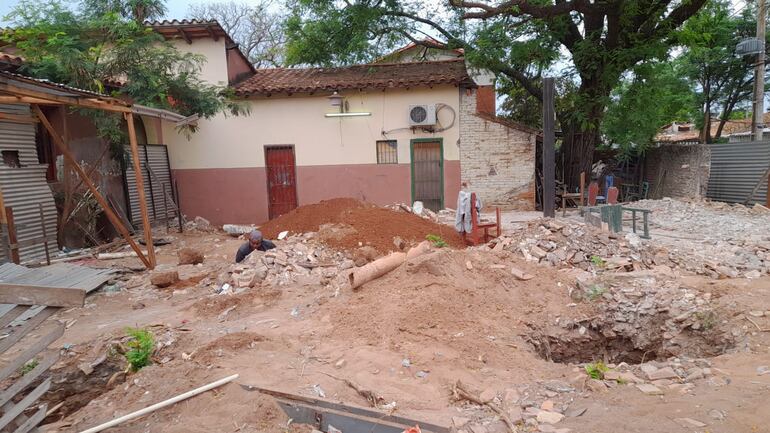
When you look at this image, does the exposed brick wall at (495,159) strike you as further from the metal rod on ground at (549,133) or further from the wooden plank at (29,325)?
the wooden plank at (29,325)

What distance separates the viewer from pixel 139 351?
15.4ft

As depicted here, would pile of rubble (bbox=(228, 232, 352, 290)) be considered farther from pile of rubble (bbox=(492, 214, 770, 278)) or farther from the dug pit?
the dug pit

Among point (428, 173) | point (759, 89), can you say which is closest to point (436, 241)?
point (428, 173)

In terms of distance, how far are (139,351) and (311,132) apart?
10079mm

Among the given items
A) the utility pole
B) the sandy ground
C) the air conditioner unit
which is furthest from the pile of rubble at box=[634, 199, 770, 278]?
the air conditioner unit

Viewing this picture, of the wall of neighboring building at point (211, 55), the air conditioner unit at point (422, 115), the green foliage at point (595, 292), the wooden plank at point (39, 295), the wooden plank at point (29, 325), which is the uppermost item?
the wall of neighboring building at point (211, 55)

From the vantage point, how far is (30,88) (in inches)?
234

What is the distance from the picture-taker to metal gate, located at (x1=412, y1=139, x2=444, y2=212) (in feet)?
45.1

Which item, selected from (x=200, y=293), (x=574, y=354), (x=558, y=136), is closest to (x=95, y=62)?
(x=200, y=293)

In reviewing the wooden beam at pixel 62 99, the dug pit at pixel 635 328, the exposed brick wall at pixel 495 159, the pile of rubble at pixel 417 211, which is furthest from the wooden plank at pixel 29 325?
the exposed brick wall at pixel 495 159

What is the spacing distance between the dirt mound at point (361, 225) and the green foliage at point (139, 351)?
177 inches

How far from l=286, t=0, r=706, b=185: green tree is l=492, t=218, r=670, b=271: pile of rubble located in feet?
20.4

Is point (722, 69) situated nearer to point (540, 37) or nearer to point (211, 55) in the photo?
point (540, 37)

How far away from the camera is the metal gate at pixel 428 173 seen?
1374 centimetres
